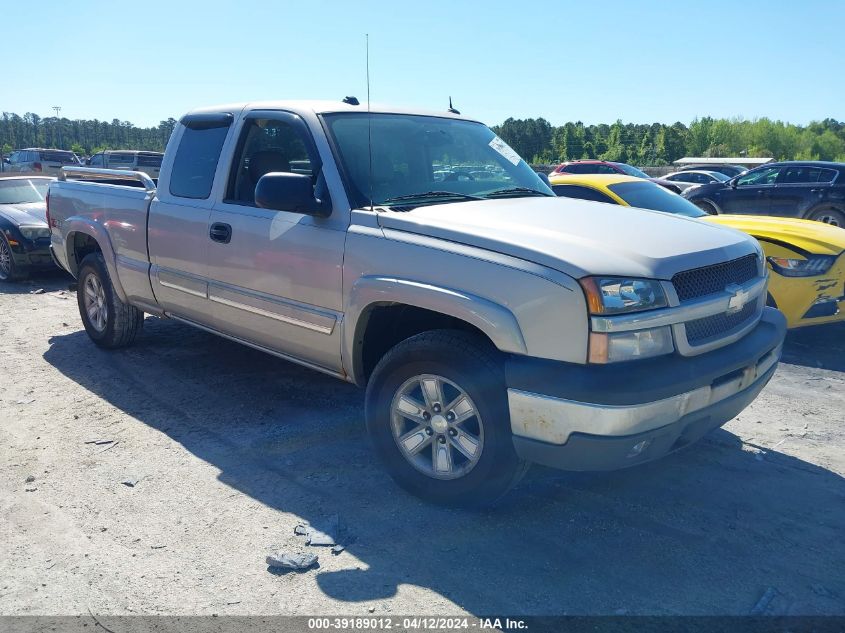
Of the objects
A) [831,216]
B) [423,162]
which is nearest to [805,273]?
[423,162]

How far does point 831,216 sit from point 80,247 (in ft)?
38.0

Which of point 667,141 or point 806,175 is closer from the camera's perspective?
point 806,175

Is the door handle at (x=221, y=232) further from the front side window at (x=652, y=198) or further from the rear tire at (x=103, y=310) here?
the front side window at (x=652, y=198)

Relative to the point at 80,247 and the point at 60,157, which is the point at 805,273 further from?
the point at 60,157

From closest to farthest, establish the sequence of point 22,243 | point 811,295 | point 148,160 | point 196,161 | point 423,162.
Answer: point 423,162 < point 196,161 < point 811,295 < point 22,243 < point 148,160

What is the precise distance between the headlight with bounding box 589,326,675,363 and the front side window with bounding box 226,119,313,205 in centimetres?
237

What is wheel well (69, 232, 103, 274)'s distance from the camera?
6355 millimetres

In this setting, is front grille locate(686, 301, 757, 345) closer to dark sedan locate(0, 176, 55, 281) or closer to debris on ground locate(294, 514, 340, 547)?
debris on ground locate(294, 514, 340, 547)

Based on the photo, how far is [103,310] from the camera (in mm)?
6215

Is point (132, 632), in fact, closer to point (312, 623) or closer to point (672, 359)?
point (312, 623)

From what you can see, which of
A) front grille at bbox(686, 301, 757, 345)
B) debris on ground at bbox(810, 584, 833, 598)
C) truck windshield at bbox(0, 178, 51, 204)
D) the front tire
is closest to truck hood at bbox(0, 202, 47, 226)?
truck windshield at bbox(0, 178, 51, 204)

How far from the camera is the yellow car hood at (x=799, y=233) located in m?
Answer: 6.15

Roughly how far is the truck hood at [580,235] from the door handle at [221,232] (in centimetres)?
126

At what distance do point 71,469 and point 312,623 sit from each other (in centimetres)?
205
